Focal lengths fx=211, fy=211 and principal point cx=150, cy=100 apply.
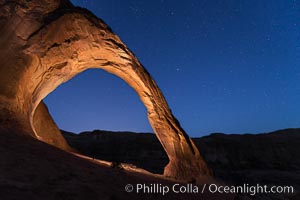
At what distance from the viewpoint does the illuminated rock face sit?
6105 mm

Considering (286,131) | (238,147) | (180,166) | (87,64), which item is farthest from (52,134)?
(286,131)

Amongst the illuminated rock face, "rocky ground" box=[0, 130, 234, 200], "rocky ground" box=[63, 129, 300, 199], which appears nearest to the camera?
"rocky ground" box=[0, 130, 234, 200]

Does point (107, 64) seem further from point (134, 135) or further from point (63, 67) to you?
point (134, 135)

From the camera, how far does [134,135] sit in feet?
83.0

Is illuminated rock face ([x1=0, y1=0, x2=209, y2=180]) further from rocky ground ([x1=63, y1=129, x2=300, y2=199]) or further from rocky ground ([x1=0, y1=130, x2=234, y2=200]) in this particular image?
rocky ground ([x1=63, y1=129, x2=300, y2=199])

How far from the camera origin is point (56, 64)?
8.07m

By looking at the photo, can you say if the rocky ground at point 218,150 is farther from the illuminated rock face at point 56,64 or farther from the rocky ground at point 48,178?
the rocky ground at point 48,178

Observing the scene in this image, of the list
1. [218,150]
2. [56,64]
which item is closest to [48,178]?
[56,64]

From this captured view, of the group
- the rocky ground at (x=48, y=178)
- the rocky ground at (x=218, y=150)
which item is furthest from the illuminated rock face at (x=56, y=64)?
the rocky ground at (x=218, y=150)

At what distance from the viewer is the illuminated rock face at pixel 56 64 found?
611cm

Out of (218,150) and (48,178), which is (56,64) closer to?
(48,178)

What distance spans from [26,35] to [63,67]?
2.01m

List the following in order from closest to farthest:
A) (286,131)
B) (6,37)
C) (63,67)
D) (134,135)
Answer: (6,37) < (63,67) < (134,135) < (286,131)

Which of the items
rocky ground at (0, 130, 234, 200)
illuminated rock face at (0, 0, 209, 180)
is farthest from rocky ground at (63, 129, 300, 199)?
rocky ground at (0, 130, 234, 200)
